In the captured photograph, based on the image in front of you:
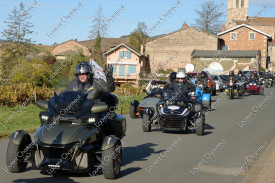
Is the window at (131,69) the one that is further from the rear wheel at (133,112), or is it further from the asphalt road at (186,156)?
the asphalt road at (186,156)

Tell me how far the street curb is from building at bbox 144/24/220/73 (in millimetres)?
69122

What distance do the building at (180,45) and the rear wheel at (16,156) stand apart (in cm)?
7167

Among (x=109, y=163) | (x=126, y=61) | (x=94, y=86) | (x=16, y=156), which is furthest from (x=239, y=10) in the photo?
(x=16, y=156)

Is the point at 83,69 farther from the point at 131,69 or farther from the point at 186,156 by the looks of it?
the point at 131,69

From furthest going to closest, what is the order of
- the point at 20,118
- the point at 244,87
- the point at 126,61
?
1. the point at 126,61
2. the point at 244,87
3. the point at 20,118

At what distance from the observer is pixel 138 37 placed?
9931cm

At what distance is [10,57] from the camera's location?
56.5m

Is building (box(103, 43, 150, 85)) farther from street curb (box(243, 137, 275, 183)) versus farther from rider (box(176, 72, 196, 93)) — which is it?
street curb (box(243, 137, 275, 183))

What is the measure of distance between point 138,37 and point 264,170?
303 ft

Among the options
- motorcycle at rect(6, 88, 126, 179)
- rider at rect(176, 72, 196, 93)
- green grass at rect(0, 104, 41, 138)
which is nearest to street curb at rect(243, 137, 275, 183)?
motorcycle at rect(6, 88, 126, 179)

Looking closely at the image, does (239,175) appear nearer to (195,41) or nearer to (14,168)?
(14,168)

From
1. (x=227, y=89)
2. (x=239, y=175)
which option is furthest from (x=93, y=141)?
(x=227, y=89)

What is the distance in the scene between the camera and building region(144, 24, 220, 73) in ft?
258

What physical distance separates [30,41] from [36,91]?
39.5 meters
